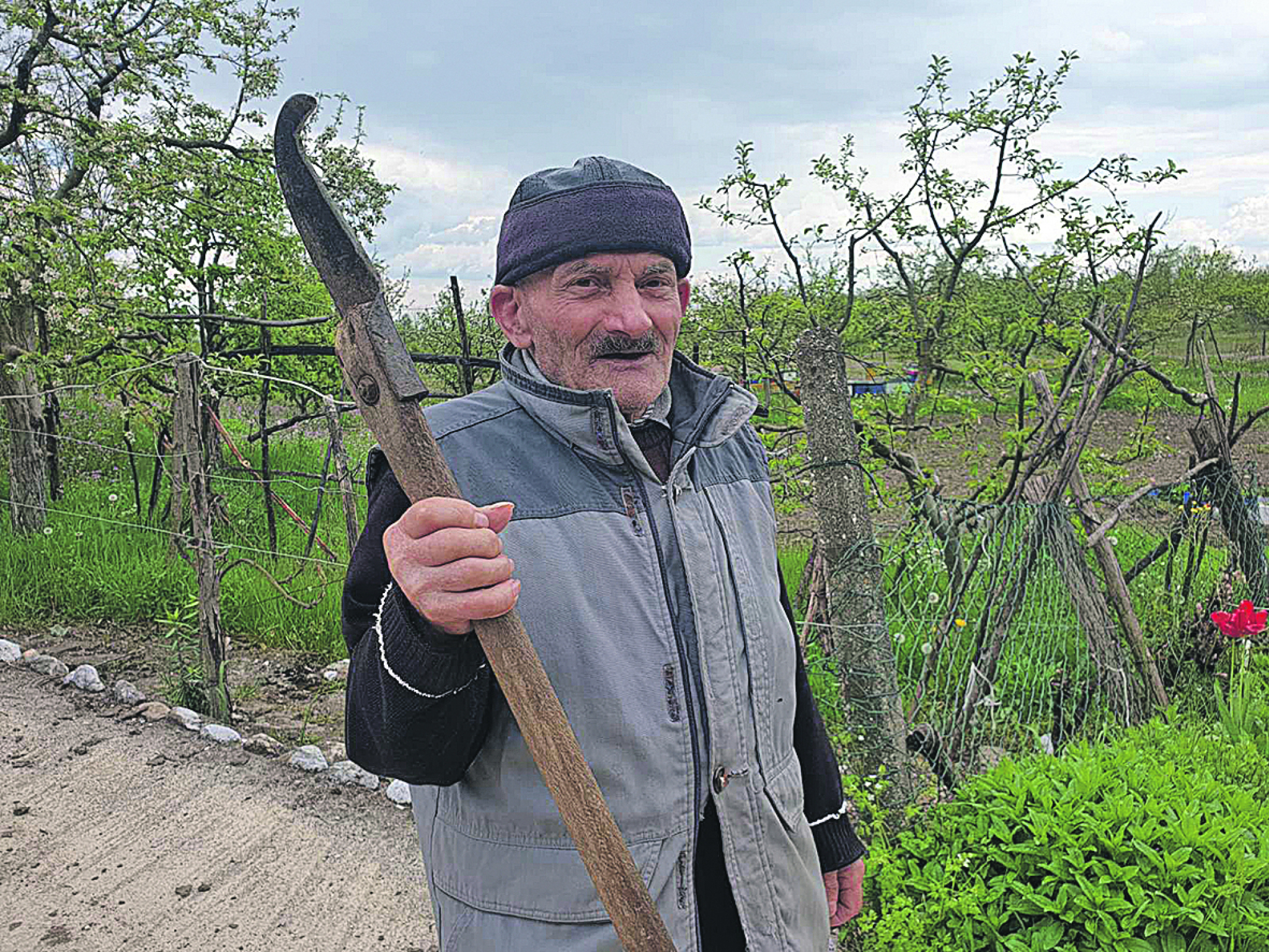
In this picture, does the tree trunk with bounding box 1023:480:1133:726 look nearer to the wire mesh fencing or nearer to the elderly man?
the wire mesh fencing

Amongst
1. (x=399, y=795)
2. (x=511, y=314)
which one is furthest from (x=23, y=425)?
(x=511, y=314)

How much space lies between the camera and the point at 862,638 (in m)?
2.93

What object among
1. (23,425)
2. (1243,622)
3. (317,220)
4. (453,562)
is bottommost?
(1243,622)

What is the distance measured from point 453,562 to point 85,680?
5071 mm

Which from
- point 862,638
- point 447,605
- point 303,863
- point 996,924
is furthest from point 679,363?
point 303,863

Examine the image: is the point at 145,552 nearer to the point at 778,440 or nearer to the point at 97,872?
the point at 97,872

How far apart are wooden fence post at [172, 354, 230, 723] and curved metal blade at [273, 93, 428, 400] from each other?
4.16 m

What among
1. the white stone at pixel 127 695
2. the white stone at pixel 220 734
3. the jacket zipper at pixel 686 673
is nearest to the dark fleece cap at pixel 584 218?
the jacket zipper at pixel 686 673

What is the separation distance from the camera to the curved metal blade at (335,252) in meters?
1.06

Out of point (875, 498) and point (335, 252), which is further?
point (875, 498)

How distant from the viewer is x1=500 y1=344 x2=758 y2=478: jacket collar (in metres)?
1.54

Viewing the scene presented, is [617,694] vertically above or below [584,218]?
below

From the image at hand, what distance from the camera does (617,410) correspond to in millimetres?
1539

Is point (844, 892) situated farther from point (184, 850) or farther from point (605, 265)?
point (184, 850)
